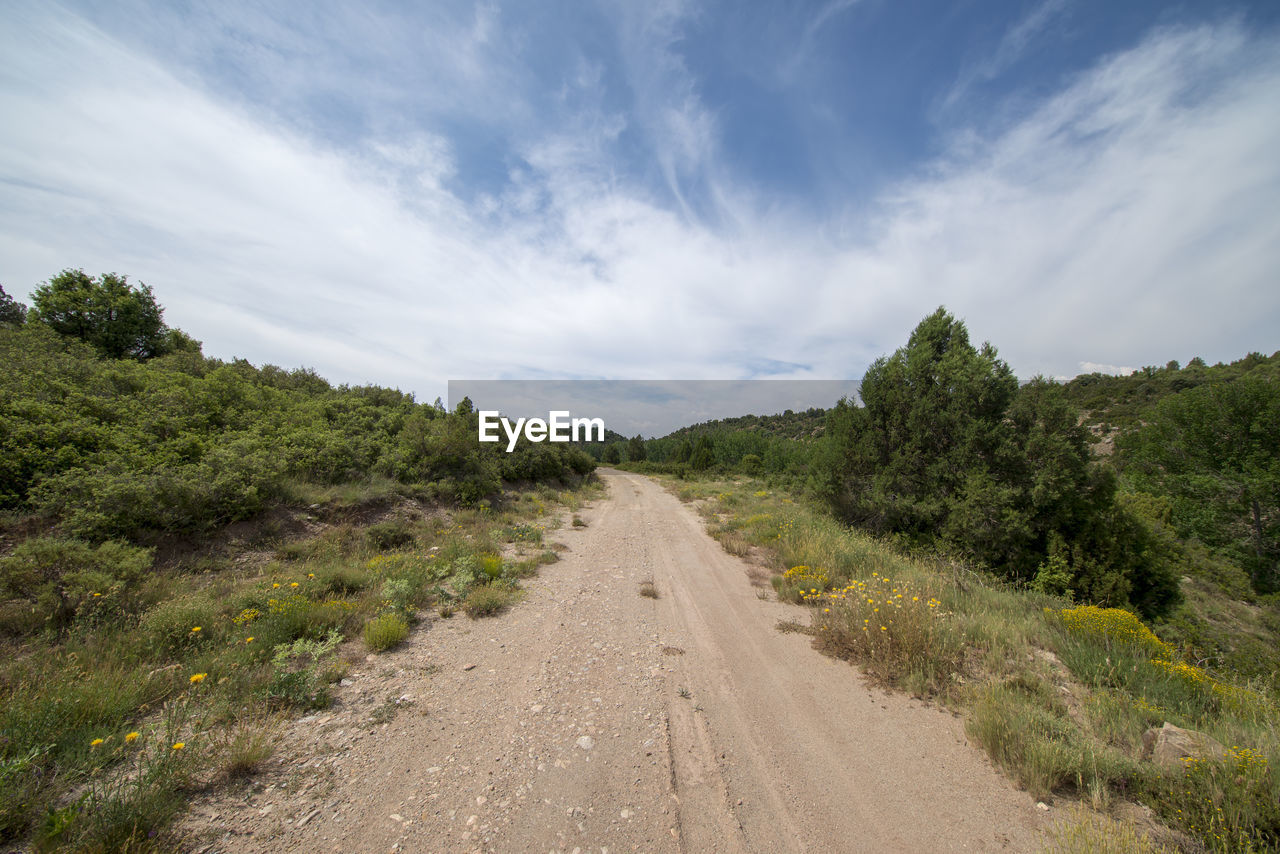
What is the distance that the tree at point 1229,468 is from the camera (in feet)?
54.7

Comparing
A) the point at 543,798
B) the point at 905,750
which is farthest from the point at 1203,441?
the point at 543,798

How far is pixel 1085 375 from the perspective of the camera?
73.6 metres

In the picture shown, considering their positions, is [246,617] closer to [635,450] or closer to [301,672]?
[301,672]

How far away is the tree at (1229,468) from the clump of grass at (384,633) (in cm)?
3047

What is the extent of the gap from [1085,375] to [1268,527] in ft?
264

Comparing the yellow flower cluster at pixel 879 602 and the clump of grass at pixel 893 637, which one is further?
the yellow flower cluster at pixel 879 602

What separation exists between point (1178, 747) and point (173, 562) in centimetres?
1182

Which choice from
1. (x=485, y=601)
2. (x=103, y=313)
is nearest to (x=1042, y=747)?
(x=485, y=601)

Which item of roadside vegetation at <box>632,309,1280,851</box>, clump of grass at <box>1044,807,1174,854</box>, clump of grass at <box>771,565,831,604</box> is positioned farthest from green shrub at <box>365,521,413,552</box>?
clump of grass at <box>1044,807,1174,854</box>

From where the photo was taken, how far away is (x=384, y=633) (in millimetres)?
4879

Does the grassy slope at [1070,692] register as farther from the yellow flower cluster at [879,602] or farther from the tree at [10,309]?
the tree at [10,309]

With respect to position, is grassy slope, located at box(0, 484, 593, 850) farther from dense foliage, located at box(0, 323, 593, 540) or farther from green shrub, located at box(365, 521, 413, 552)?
dense foliage, located at box(0, 323, 593, 540)

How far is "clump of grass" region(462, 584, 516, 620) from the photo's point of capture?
241 inches

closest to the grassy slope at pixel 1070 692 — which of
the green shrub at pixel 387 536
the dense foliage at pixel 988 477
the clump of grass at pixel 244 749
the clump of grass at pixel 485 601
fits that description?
the dense foliage at pixel 988 477
